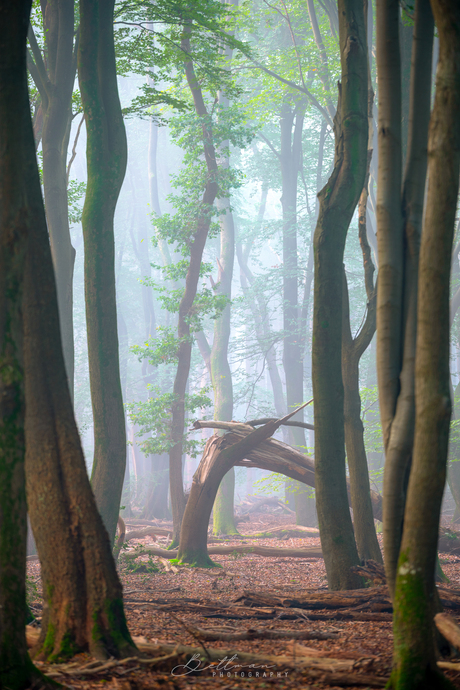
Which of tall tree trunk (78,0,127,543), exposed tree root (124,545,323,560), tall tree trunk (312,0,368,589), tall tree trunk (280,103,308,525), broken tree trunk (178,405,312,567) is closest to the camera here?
tall tree trunk (312,0,368,589)

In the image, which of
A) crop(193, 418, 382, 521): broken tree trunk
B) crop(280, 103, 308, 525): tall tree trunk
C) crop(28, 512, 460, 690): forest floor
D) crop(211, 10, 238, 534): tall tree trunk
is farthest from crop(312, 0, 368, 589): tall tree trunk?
crop(280, 103, 308, 525): tall tree trunk

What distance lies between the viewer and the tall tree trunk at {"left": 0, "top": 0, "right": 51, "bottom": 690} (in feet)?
9.36

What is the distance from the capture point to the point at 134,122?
145 ft

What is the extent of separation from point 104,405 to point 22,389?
4502mm

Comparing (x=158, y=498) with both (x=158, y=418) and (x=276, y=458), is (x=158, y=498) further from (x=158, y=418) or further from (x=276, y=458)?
(x=276, y=458)

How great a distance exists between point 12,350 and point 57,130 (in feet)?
27.8

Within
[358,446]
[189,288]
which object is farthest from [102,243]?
[189,288]

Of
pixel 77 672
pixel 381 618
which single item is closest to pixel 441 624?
pixel 381 618

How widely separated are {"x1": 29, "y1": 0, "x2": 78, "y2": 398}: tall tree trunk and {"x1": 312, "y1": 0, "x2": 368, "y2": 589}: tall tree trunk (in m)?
5.56

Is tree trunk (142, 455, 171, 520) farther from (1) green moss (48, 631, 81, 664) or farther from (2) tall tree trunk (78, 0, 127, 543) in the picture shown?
(1) green moss (48, 631, 81, 664)

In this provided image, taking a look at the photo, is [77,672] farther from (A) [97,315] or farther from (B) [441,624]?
(A) [97,315]

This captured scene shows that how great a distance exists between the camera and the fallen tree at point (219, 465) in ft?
34.2

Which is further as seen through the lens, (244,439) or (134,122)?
(134,122)

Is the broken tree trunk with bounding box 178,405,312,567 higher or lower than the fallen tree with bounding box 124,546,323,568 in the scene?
higher
